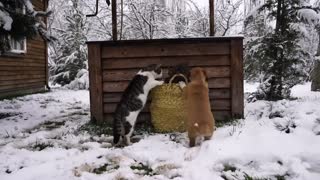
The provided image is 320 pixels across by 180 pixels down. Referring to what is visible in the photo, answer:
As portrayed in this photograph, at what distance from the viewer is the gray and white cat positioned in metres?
4.62

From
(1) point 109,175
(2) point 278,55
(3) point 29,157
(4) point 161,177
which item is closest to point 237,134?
(4) point 161,177

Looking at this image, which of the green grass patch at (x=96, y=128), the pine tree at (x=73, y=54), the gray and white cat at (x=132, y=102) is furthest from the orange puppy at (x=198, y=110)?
the pine tree at (x=73, y=54)

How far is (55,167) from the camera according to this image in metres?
3.70

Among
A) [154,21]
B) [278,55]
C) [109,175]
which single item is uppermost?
[154,21]

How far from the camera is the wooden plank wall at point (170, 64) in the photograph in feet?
18.3

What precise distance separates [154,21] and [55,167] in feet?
45.0

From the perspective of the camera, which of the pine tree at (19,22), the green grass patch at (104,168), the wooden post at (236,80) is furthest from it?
the pine tree at (19,22)

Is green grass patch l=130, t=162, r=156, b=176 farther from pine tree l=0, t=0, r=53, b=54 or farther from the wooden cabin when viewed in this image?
the wooden cabin

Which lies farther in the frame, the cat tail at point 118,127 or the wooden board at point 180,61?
the wooden board at point 180,61

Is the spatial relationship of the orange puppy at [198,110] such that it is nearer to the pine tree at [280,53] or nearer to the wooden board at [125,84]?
the wooden board at [125,84]

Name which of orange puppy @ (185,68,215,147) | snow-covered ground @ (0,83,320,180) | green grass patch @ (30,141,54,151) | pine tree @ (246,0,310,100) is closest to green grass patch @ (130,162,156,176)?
snow-covered ground @ (0,83,320,180)

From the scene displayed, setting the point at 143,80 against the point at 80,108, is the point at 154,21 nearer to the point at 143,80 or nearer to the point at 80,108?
the point at 80,108

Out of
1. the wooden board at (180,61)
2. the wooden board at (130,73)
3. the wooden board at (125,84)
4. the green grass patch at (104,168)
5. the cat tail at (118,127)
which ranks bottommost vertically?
the green grass patch at (104,168)

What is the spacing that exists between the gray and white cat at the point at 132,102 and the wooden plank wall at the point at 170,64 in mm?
520
